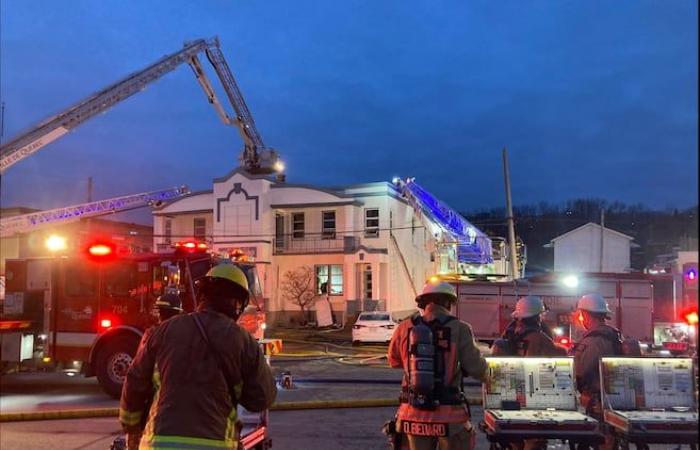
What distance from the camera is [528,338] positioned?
225 inches

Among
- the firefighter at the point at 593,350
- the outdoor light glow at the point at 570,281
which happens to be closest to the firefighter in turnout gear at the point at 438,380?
the firefighter at the point at 593,350

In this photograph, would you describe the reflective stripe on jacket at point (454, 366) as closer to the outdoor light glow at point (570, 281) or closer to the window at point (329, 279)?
the outdoor light glow at point (570, 281)

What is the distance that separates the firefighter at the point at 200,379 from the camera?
2.82 meters

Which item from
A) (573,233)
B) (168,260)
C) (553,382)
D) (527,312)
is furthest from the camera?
(573,233)

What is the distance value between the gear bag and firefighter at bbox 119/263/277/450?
130 cm

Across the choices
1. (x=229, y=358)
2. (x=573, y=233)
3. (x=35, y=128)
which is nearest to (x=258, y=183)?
(x=35, y=128)

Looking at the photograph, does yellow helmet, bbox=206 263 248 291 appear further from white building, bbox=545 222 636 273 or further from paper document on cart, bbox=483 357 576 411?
white building, bbox=545 222 636 273

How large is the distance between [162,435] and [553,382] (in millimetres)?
3664

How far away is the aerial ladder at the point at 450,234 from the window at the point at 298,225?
16.9ft

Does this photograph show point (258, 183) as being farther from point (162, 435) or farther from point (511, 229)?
point (162, 435)

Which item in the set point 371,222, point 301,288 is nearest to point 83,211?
point 301,288

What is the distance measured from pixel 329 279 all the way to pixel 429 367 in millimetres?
26254

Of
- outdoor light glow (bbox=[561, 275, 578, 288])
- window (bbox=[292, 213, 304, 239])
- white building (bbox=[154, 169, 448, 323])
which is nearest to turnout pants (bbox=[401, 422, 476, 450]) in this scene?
outdoor light glow (bbox=[561, 275, 578, 288])

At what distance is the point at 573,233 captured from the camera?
37688 mm
